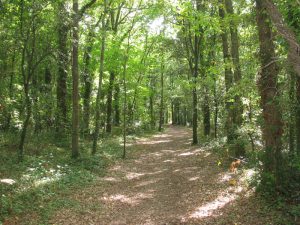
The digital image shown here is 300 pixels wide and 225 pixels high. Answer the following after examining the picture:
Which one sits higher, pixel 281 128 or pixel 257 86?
pixel 257 86

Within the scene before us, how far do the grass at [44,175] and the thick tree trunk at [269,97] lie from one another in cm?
585

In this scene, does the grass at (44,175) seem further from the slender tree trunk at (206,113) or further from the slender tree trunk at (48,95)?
the slender tree trunk at (206,113)

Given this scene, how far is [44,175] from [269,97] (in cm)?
811

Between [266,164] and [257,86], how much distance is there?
2.17 metres

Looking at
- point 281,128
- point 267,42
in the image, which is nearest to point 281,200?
point 281,128

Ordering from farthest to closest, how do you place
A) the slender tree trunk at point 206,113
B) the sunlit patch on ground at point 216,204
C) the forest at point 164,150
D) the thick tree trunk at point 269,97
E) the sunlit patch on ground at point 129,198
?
the slender tree trunk at point 206,113
the sunlit patch on ground at point 129,198
the sunlit patch on ground at point 216,204
the thick tree trunk at point 269,97
the forest at point 164,150

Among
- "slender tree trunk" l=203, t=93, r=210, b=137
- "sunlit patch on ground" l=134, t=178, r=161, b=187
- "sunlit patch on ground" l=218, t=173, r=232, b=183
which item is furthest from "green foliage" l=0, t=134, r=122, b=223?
"slender tree trunk" l=203, t=93, r=210, b=137

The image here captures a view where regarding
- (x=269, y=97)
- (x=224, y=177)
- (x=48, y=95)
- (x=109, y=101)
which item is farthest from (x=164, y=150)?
(x=269, y=97)

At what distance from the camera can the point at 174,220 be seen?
8078 mm

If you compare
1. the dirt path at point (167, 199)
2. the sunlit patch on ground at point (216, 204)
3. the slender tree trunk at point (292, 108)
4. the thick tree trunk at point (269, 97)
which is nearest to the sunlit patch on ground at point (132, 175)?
the dirt path at point (167, 199)

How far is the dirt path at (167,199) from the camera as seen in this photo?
8047mm

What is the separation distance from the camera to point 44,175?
1102 cm

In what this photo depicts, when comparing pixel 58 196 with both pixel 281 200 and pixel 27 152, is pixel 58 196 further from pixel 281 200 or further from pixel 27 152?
pixel 281 200

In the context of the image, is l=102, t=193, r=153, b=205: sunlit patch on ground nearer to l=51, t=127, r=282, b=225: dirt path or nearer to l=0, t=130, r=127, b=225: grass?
l=51, t=127, r=282, b=225: dirt path
